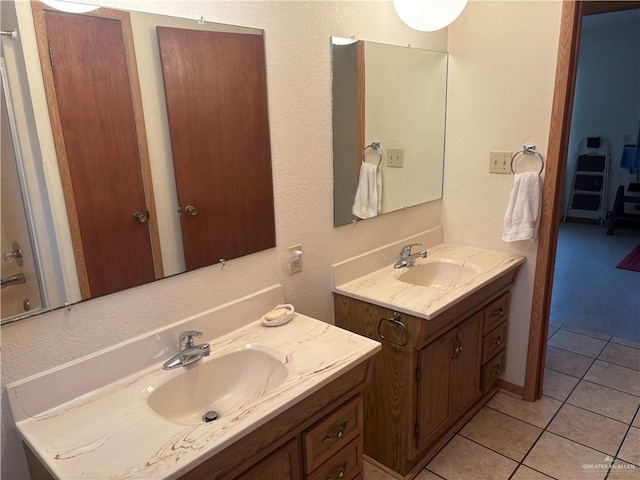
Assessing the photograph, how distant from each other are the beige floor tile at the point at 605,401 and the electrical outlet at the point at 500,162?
1.30 meters

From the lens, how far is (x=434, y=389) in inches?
76.6

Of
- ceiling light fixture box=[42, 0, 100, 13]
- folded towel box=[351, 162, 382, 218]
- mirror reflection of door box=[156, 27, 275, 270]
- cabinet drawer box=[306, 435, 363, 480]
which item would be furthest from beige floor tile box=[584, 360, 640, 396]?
ceiling light fixture box=[42, 0, 100, 13]

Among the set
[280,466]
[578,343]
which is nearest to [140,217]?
[280,466]

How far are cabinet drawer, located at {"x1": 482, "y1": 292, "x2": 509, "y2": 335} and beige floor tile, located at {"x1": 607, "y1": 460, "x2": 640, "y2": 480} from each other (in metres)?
0.75

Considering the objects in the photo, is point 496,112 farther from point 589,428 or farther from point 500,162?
point 589,428

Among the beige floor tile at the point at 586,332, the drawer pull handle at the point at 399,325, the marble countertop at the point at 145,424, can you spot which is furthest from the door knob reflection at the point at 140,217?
the beige floor tile at the point at 586,332

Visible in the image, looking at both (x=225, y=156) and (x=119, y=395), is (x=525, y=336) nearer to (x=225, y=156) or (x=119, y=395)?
(x=225, y=156)

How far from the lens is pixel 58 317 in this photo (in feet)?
3.98

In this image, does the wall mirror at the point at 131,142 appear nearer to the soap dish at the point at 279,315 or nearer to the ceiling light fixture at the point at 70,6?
the ceiling light fixture at the point at 70,6

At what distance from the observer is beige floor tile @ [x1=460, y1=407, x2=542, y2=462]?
2.10 m

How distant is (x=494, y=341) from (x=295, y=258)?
1.22 meters

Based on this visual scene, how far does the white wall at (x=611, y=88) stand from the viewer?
576 centimetres

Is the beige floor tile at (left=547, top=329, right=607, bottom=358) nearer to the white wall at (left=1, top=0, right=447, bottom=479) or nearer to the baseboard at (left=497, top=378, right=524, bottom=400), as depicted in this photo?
the baseboard at (left=497, top=378, right=524, bottom=400)

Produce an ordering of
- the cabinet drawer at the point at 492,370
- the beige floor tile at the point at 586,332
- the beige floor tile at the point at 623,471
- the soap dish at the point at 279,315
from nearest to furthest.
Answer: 1. the soap dish at the point at 279,315
2. the beige floor tile at the point at 623,471
3. the cabinet drawer at the point at 492,370
4. the beige floor tile at the point at 586,332
